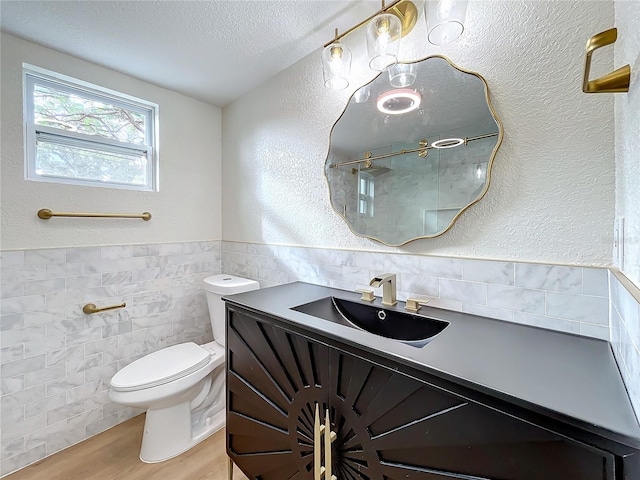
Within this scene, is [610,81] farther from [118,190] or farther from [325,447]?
[118,190]

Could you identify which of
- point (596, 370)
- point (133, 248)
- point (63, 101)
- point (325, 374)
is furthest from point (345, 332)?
point (63, 101)

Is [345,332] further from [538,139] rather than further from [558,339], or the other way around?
[538,139]

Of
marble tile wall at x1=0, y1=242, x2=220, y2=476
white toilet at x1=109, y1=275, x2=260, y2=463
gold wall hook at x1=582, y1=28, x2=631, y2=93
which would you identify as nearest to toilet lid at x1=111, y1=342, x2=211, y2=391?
white toilet at x1=109, y1=275, x2=260, y2=463

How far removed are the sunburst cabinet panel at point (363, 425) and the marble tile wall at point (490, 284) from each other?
21.0 inches

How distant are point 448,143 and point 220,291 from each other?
1.55m

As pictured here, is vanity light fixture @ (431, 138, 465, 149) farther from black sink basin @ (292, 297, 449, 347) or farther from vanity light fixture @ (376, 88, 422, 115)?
black sink basin @ (292, 297, 449, 347)

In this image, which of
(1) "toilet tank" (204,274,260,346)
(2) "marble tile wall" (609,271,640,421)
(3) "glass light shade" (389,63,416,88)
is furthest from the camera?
(1) "toilet tank" (204,274,260,346)

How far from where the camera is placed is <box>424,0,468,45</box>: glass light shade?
3.10ft

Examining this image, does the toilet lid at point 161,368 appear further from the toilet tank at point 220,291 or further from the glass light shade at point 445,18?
the glass light shade at point 445,18

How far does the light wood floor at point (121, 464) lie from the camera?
1451 millimetres

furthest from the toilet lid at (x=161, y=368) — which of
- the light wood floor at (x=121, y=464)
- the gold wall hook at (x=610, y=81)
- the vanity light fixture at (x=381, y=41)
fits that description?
the gold wall hook at (x=610, y=81)

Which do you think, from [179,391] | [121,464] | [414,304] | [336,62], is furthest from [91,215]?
[414,304]

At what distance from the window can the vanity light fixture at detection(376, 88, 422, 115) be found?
1666mm

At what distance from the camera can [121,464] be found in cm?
153
